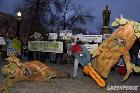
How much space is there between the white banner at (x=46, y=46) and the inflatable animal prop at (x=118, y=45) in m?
12.0

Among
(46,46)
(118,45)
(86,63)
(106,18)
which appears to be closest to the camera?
(118,45)

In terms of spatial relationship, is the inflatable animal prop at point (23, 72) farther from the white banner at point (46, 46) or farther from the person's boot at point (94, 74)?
the white banner at point (46, 46)

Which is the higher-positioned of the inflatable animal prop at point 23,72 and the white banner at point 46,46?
the white banner at point 46,46

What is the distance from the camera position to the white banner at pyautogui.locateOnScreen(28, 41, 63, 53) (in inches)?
997

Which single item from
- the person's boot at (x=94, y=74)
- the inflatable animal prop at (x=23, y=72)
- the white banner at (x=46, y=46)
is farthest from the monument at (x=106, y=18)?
the inflatable animal prop at (x=23, y=72)

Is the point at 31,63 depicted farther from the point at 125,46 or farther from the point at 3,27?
the point at 3,27

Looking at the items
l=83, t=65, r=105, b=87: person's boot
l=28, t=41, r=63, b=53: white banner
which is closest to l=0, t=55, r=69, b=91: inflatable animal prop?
l=83, t=65, r=105, b=87: person's boot

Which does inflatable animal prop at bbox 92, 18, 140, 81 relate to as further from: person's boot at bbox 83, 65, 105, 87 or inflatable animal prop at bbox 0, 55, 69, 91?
inflatable animal prop at bbox 0, 55, 69, 91

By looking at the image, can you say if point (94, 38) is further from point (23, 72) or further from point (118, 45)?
point (23, 72)

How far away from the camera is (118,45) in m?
12.7

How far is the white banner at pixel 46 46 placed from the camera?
83.1 feet

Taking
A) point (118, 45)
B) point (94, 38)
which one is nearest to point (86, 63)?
point (118, 45)

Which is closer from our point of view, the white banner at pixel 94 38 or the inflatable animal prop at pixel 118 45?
the inflatable animal prop at pixel 118 45

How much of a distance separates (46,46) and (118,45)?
13.8 meters
